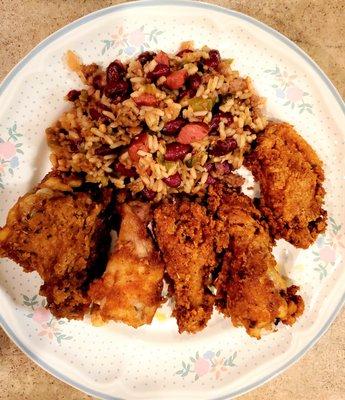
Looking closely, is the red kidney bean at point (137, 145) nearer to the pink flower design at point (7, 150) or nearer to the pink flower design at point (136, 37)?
the pink flower design at point (136, 37)

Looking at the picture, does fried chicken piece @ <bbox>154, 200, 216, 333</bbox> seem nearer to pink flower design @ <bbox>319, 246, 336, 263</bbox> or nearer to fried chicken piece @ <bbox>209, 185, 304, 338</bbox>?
fried chicken piece @ <bbox>209, 185, 304, 338</bbox>

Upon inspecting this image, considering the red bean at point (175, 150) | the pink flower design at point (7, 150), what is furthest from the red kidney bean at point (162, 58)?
the pink flower design at point (7, 150)

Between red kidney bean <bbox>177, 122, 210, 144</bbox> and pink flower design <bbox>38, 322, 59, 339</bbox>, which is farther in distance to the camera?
pink flower design <bbox>38, 322, 59, 339</bbox>

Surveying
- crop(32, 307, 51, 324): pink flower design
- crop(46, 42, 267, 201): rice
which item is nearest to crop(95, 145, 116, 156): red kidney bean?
crop(46, 42, 267, 201): rice

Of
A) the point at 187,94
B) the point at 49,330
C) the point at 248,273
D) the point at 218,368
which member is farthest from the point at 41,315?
the point at 187,94

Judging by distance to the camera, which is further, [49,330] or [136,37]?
[49,330]

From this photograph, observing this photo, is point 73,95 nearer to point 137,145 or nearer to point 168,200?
point 137,145

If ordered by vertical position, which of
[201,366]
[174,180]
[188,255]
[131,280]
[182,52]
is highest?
[182,52]
